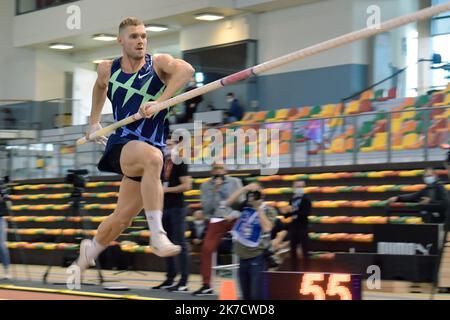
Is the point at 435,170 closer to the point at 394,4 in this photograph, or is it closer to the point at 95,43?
the point at 394,4

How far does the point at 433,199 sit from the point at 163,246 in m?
7.51

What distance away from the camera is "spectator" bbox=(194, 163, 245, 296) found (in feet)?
35.4

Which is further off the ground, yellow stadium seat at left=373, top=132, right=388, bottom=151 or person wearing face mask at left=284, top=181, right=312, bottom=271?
yellow stadium seat at left=373, top=132, right=388, bottom=151

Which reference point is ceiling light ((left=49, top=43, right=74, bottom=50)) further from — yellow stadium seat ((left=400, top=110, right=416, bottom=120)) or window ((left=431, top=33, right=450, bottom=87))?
yellow stadium seat ((left=400, top=110, right=416, bottom=120))

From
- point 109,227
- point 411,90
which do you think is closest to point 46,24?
point 411,90

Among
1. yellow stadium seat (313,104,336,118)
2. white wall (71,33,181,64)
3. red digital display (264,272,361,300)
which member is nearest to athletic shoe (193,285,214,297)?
red digital display (264,272,361,300)

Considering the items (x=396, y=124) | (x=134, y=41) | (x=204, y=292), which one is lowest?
(x=204, y=292)

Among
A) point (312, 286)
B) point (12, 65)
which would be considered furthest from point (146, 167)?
point (12, 65)

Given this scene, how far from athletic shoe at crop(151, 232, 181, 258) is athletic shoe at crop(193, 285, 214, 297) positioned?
4691 millimetres

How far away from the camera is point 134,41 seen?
5.69 metres

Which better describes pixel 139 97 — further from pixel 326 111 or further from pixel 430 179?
pixel 326 111

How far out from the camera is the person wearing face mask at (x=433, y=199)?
12188mm

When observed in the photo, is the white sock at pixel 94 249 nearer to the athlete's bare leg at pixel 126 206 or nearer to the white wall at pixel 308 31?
the athlete's bare leg at pixel 126 206

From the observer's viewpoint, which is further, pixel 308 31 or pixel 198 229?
pixel 308 31
